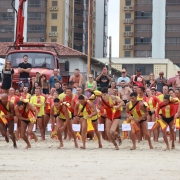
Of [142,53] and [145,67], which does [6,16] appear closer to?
[142,53]

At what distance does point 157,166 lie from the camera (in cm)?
1553

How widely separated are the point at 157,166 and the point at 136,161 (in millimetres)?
1346

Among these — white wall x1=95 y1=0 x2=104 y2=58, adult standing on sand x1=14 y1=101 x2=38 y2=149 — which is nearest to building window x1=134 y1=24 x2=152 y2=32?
white wall x1=95 y1=0 x2=104 y2=58

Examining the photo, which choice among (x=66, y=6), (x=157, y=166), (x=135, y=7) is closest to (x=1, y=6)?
(x=66, y=6)

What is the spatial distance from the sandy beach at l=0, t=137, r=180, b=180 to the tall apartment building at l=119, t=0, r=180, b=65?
271 ft

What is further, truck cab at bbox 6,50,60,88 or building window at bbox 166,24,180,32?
building window at bbox 166,24,180,32

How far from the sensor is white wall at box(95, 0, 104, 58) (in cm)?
11588

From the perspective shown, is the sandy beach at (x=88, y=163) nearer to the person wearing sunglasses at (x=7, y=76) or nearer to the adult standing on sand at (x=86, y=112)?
the adult standing on sand at (x=86, y=112)

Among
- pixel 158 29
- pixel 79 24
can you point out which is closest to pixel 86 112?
pixel 158 29

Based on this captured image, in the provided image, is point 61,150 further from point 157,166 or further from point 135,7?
point 135,7

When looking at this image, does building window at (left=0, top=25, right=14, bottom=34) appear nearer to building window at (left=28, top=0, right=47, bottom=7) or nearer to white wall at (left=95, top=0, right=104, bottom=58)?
building window at (left=28, top=0, right=47, bottom=7)

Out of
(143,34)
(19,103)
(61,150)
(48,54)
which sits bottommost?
(61,150)

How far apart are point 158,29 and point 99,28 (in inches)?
567

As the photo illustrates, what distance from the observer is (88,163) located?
16.1 metres
